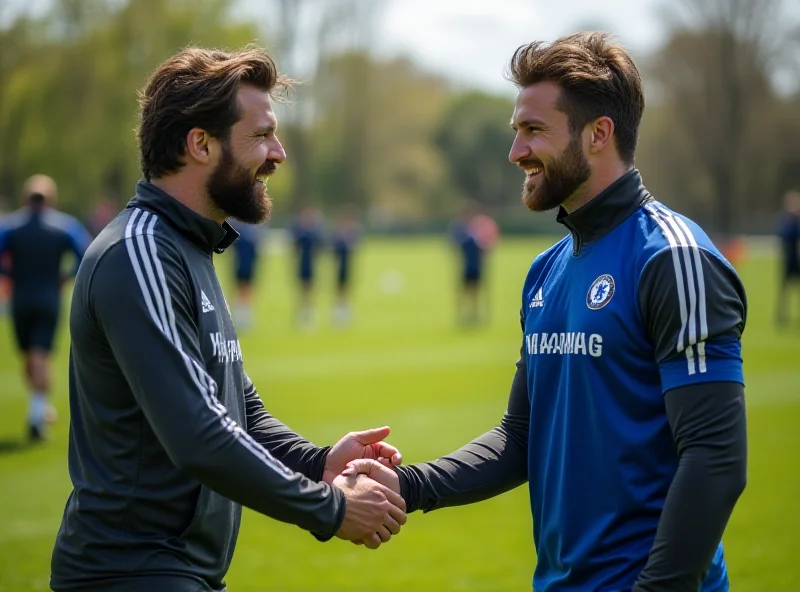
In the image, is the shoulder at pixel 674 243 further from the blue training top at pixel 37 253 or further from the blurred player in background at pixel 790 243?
the blurred player in background at pixel 790 243

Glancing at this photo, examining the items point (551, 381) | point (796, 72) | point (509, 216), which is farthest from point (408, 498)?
point (509, 216)

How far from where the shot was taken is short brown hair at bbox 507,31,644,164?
3336 millimetres

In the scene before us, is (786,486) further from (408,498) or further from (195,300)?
(195,300)

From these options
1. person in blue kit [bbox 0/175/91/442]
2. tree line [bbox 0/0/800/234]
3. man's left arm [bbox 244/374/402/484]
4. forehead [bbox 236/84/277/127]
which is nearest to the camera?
forehead [bbox 236/84/277/127]

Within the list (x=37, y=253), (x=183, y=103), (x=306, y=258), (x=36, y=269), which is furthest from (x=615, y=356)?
(x=306, y=258)

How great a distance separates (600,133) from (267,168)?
3.93 feet

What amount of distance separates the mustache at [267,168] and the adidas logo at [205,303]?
53cm

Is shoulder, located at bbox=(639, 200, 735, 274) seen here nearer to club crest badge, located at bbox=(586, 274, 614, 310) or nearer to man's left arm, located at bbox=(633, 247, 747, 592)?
man's left arm, located at bbox=(633, 247, 747, 592)

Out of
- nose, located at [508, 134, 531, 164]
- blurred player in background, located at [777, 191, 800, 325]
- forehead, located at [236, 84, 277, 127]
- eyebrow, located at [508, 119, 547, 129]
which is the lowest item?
blurred player in background, located at [777, 191, 800, 325]

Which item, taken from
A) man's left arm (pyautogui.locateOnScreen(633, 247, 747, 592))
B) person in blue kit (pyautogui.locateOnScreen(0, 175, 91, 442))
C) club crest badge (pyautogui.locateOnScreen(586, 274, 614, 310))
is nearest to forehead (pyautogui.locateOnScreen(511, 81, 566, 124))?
club crest badge (pyautogui.locateOnScreen(586, 274, 614, 310))

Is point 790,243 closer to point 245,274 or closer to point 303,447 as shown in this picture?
point 245,274

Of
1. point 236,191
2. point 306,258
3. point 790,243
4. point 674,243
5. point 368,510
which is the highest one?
point 236,191

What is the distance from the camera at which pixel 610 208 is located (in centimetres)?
335

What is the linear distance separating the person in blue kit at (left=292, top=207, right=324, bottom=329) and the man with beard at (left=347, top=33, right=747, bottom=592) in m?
23.4
